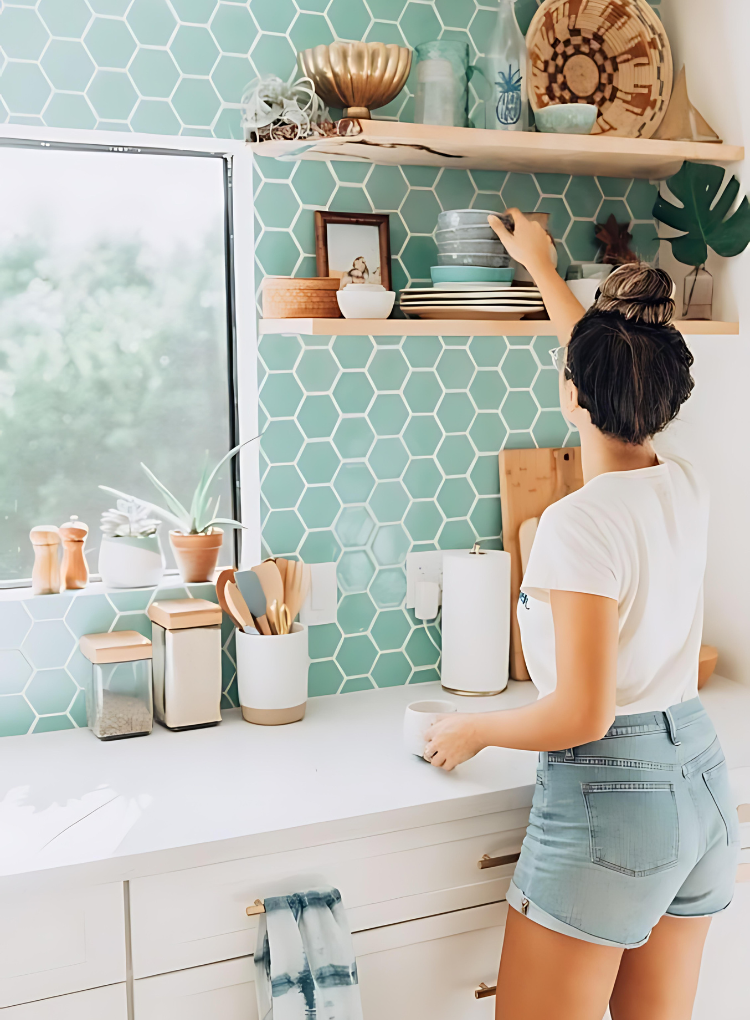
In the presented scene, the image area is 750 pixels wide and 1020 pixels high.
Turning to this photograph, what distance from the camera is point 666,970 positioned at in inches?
56.6

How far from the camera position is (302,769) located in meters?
1.57

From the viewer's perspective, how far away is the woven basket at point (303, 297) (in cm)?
177

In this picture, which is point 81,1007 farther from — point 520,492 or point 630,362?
point 520,492

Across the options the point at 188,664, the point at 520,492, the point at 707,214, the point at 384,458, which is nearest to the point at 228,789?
the point at 188,664

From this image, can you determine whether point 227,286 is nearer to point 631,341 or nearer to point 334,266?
point 334,266

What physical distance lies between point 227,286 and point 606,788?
1.27 meters

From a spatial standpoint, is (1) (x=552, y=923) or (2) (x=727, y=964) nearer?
(1) (x=552, y=923)

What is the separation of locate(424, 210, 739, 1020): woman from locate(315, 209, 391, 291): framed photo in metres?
0.61

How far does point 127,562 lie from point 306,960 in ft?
2.77

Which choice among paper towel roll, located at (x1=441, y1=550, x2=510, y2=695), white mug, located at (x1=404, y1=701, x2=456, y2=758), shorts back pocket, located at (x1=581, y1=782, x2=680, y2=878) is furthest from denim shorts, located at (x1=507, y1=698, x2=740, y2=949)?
paper towel roll, located at (x1=441, y1=550, x2=510, y2=695)

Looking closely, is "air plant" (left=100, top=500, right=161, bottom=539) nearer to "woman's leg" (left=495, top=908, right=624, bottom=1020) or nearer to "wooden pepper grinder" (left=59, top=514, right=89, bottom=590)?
"wooden pepper grinder" (left=59, top=514, right=89, bottom=590)

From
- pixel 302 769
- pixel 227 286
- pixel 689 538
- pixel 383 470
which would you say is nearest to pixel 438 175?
pixel 227 286

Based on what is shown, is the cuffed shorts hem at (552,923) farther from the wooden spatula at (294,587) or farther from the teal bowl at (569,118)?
the teal bowl at (569,118)

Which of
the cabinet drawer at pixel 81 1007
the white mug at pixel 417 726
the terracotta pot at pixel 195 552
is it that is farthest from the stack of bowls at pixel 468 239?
the cabinet drawer at pixel 81 1007
